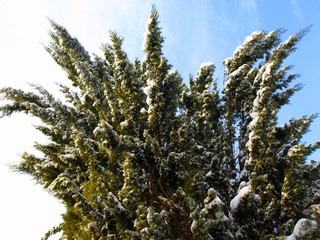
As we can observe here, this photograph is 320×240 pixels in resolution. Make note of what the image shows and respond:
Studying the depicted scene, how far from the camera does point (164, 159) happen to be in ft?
12.8

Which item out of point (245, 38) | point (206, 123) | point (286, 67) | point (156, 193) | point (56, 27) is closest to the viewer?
point (156, 193)

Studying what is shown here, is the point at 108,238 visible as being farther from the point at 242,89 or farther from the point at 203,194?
the point at 242,89

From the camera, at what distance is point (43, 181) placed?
14.2 ft

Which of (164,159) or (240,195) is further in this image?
(164,159)

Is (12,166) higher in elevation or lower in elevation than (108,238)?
higher

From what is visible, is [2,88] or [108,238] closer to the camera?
[108,238]

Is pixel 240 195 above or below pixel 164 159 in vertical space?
below

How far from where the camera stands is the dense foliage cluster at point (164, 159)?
3150 millimetres

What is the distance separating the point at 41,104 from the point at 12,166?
1.41m

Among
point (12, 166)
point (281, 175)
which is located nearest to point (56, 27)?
point (12, 166)

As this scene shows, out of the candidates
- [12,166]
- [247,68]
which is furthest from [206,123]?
[12,166]

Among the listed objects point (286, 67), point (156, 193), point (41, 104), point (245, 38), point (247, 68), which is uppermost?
point (245, 38)

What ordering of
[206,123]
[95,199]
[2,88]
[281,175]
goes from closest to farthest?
[95,199] → [281,175] → [2,88] → [206,123]

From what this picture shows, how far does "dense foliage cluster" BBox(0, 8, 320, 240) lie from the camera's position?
10.3ft
